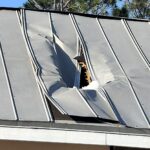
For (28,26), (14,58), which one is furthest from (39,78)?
(28,26)

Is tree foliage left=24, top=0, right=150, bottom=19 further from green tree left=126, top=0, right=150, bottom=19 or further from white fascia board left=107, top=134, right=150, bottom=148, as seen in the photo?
white fascia board left=107, top=134, right=150, bottom=148

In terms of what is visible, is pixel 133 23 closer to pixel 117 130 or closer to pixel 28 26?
pixel 28 26

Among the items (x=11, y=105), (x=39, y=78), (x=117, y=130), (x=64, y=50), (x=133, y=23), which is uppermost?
(x=133, y=23)

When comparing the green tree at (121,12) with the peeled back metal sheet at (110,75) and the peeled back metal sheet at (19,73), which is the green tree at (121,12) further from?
the peeled back metal sheet at (19,73)

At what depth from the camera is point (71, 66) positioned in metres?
8.34

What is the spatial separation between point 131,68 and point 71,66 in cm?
94

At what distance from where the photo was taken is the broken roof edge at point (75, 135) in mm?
6223

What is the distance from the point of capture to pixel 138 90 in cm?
766

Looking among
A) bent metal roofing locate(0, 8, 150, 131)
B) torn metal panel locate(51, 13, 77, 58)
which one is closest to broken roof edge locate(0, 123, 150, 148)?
bent metal roofing locate(0, 8, 150, 131)

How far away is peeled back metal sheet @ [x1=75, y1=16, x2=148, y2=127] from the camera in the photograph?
6.98 m

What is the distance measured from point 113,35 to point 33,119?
3248 millimetres

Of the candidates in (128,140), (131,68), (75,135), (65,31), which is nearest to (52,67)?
(131,68)

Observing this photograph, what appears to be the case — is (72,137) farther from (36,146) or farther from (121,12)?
(121,12)

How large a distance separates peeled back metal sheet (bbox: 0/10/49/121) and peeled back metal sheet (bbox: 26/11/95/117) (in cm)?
19
